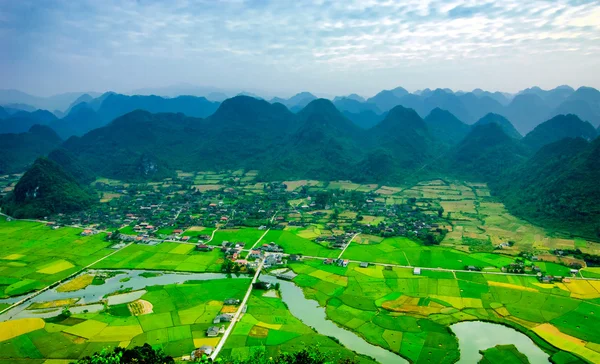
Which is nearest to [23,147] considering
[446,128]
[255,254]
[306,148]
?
[306,148]

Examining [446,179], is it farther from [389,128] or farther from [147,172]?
[147,172]

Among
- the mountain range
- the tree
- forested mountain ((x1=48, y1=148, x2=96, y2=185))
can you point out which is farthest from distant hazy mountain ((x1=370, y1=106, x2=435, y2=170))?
the tree

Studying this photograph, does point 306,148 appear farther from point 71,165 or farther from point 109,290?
point 109,290

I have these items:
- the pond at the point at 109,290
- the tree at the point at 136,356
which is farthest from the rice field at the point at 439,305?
the tree at the point at 136,356

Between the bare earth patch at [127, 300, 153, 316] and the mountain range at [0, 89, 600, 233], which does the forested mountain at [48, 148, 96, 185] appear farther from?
the bare earth patch at [127, 300, 153, 316]

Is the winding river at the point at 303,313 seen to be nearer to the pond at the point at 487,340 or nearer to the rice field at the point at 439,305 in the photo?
the pond at the point at 487,340

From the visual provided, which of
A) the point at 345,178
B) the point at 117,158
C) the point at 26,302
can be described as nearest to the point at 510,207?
the point at 345,178
